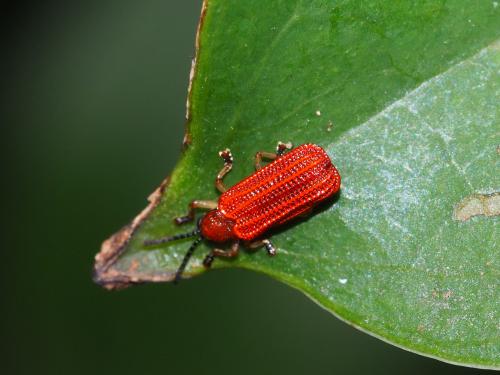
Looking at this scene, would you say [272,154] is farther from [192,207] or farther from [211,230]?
[211,230]

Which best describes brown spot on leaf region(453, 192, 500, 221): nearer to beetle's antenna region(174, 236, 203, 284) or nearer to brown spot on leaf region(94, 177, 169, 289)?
beetle's antenna region(174, 236, 203, 284)

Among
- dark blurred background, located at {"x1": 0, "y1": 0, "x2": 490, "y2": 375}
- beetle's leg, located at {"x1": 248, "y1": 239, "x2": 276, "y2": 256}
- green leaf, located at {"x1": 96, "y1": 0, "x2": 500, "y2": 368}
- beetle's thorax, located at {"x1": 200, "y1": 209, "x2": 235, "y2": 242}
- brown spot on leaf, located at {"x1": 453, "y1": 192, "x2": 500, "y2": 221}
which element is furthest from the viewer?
dark blurred background, located at {"x1": 0, "y1": 0, "x2": 490, "y2": 375}

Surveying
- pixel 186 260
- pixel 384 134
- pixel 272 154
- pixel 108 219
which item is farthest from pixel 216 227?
pixel 108 219

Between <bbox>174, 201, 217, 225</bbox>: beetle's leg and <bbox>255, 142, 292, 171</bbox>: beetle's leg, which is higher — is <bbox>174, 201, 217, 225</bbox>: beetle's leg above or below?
below

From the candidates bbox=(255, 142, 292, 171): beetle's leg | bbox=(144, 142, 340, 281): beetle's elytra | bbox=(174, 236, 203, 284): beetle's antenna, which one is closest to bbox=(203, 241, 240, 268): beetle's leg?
bbox=(144, 142, 340, 281): beetle's elytra

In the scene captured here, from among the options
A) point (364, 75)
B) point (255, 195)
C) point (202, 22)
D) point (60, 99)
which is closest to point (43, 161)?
point (60, 99)

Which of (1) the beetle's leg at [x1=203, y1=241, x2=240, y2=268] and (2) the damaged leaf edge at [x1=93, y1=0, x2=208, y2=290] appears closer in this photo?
(2) the damaged leaf edge at [x1=93, y1=0, x2=208, y2=290]
